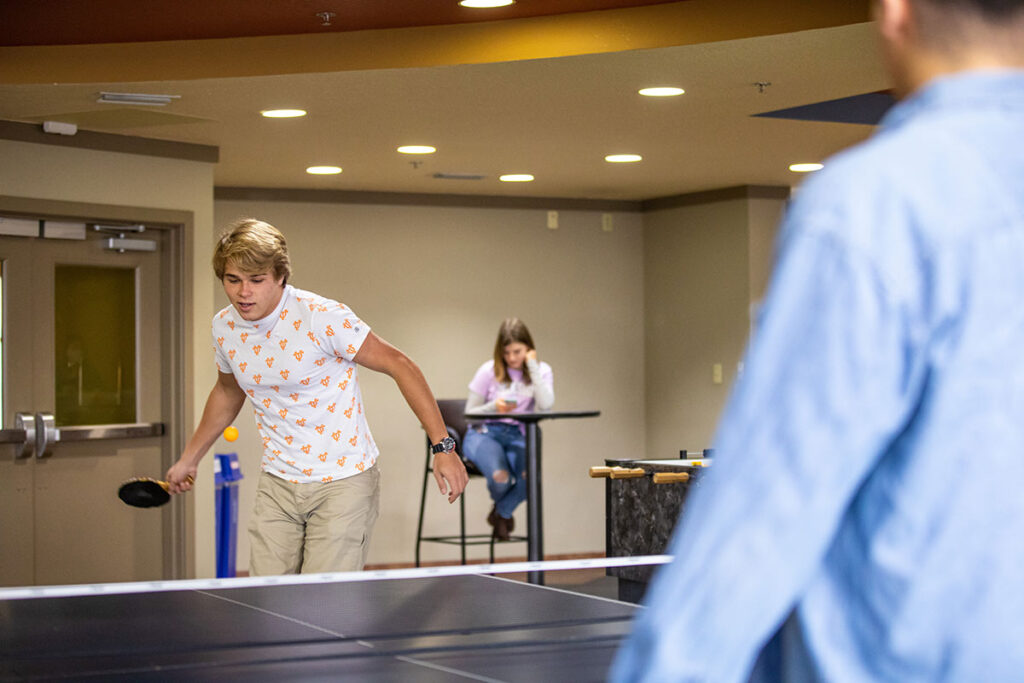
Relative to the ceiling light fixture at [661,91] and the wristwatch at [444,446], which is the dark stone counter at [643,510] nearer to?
the wristwatch at [444,446]

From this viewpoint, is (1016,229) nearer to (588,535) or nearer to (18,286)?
(18,286)

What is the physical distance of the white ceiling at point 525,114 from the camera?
13.9 ft

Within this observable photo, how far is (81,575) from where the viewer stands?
18.6ft

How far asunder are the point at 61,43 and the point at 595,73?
6.05 ft

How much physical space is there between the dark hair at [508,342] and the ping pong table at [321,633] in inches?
162

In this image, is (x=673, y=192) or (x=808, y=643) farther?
(x=673, y=192)

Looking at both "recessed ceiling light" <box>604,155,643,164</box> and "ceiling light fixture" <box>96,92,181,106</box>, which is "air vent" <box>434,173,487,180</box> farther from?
"ceiling light fixture" <box>96,92,181,106</box>

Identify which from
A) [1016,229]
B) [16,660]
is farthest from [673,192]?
[1016,229]

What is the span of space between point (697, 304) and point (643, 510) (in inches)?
173

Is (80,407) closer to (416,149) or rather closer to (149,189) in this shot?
(149,189)

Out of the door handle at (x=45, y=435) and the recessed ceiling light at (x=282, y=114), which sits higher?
the recessed ceiling light at (x=282, y=114)

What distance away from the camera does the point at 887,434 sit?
765 millimetres

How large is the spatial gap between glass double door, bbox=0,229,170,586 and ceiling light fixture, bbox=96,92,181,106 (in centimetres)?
103

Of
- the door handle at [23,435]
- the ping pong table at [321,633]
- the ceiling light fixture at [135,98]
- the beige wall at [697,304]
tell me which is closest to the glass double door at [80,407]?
the door handle at [23,435]
